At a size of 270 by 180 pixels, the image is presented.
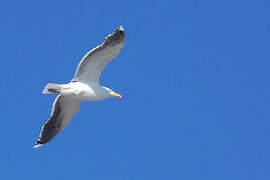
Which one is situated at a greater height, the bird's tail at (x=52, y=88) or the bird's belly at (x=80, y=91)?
the bird's belly at (x=80, y=91)

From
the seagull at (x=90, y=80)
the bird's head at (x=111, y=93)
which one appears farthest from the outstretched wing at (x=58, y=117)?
the bird's head at (x=111, y=93)

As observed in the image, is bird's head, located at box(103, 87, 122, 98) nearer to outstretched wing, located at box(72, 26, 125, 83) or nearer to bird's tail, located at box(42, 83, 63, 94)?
outstretched wing, located at box(72, 26, 125, 83)

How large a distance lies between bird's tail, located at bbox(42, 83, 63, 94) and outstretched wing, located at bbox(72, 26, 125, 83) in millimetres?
639

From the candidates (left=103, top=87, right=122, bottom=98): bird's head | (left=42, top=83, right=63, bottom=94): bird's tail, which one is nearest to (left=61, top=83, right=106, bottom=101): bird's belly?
(left=42, top=83, right=63, bottom=94): bird's tail

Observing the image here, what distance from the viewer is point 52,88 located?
743 inches

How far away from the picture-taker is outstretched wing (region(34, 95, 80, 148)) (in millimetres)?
20469

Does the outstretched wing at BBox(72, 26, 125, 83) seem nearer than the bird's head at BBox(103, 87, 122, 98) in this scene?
Yes

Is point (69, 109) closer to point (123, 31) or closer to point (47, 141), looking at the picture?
point (47, 141)

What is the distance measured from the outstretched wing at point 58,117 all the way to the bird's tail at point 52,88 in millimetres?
1341

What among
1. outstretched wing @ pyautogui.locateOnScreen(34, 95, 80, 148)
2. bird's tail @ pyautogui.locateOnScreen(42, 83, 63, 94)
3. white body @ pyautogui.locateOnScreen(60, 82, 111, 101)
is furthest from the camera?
outstretched wing @ pyautogui.locateOnScreen(34, 95, 80, 148)

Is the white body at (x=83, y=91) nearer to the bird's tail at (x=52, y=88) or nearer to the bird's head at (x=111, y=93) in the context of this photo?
the bird's tail at (x=52, y=88)

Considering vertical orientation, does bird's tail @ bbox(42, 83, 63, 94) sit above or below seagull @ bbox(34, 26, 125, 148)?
below

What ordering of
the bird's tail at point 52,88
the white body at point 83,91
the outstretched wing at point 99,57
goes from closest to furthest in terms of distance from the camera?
1. the outstretched wing at point 99,57
2. the bird's tail at point 52,88
3. the white body at point 83,91

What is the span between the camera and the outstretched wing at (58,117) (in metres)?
20.5
